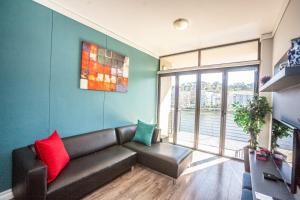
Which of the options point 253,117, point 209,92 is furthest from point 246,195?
point 209,92

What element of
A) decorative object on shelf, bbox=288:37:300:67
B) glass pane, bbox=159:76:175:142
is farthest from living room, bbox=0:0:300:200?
glass pane, bbox=159:76:175:142

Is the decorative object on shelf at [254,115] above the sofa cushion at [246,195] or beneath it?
above

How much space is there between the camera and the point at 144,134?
10.1ft

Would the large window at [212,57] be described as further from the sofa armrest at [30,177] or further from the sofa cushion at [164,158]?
the sofa armrest at [30,177]

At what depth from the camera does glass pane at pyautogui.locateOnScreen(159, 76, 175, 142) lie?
4426 mm

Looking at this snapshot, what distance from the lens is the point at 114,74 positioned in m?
3.10

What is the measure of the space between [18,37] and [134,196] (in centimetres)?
267

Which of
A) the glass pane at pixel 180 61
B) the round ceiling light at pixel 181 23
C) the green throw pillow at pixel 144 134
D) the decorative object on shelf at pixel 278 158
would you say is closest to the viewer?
the decorative object on shelf at pixel 278 158

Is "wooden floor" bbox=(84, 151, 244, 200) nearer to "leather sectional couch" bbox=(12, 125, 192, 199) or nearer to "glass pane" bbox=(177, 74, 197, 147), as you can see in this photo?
"leather sectional couch" bbox=(12, 125, 192, 199)

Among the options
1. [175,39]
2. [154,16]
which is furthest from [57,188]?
[175,39]

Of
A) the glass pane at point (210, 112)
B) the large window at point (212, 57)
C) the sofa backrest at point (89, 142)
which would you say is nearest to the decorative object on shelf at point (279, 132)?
the glass pane at point (210, 112)

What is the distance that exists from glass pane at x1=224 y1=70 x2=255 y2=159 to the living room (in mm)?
23

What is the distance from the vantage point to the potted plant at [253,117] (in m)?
2.68

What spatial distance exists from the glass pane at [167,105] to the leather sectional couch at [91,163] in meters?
1.44
